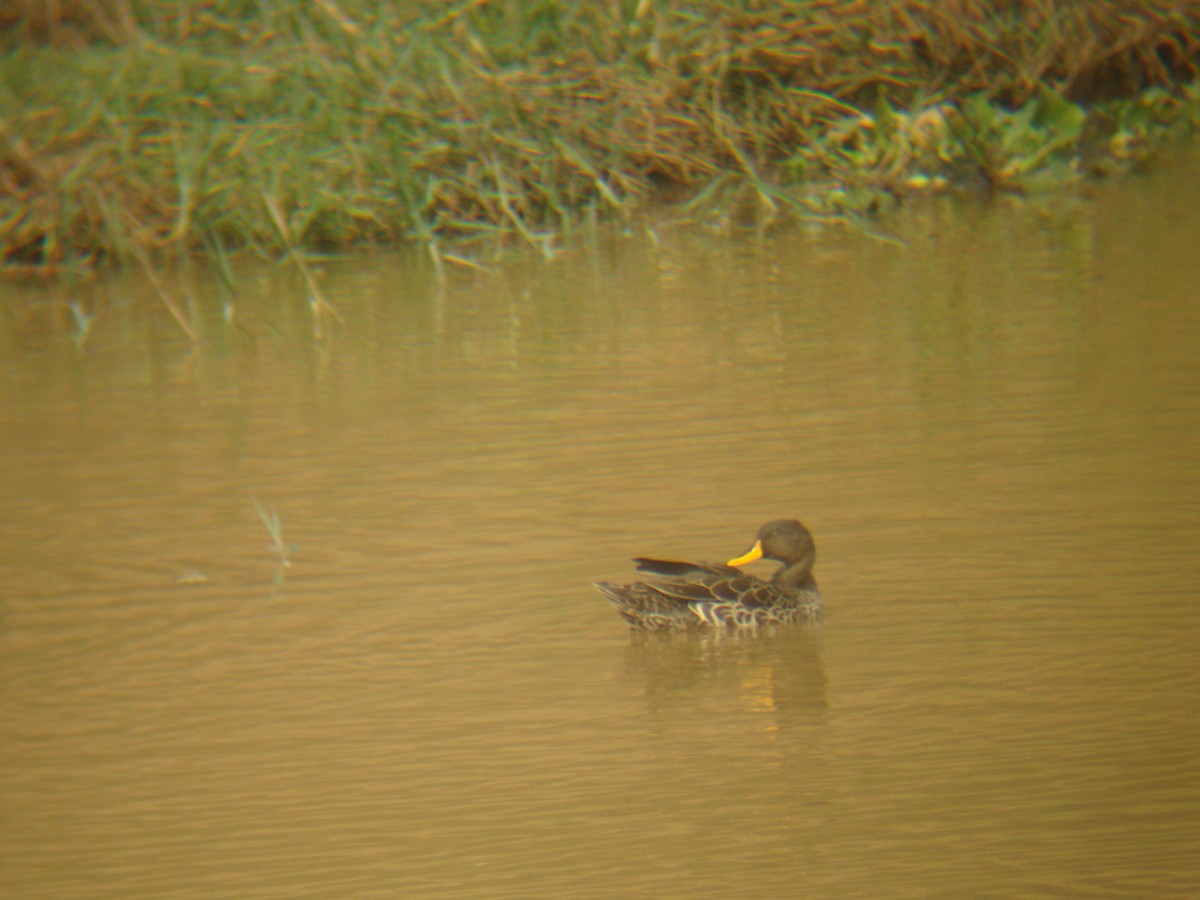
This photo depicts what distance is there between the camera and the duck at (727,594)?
496 centimetres

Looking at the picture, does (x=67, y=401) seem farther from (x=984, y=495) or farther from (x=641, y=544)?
(x=984, y=495)

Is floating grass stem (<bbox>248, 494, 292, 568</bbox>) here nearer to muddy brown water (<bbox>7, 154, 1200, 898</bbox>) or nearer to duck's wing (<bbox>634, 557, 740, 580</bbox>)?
muddy brown water (<bbox>7, 154, 1200, 898</bbox>)

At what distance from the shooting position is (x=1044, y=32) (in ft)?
42.2

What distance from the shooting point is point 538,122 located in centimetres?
1195

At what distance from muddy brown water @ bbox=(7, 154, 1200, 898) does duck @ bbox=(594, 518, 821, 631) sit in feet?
0.24

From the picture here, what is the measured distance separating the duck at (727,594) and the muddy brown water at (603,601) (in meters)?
0.07

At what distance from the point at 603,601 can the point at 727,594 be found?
445mm

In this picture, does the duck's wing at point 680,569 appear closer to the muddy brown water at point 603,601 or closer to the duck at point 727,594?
the duck at point 727,594

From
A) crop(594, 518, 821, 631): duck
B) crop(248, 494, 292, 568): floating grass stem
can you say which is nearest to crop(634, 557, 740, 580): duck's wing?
crop(594, 518, 821, 631): duck

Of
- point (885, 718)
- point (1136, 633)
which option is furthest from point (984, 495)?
point (885, 718)

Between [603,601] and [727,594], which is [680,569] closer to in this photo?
[727,594]

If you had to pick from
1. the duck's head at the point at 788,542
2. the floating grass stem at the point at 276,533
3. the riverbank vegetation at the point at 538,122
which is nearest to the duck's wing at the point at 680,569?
the duck's head at the point at 788,542

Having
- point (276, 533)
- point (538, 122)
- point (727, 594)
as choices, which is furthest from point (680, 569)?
point (538, 122)

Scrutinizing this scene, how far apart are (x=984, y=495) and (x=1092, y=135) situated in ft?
26.4
